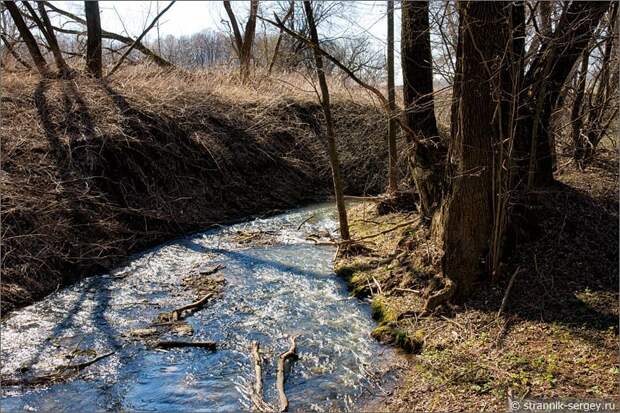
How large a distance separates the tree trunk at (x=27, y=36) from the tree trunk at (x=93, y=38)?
105cm

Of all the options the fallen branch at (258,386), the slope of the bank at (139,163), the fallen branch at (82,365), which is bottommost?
the fallen branch at (258,386)

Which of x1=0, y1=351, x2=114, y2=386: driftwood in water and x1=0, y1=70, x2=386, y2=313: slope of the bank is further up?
x1=0, y1=70, x2=386, y2=313: slope of the bank

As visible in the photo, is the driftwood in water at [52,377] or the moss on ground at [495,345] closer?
the moss on ground at [495,345]

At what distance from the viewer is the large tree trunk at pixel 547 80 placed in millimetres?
5891

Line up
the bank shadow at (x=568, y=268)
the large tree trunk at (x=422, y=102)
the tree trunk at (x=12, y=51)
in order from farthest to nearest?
1. the tree trunk at (x=12, y=51)
2. the large tree trunk at (x=422, y=102)
3. the bank shadow at (x=568, y=268)

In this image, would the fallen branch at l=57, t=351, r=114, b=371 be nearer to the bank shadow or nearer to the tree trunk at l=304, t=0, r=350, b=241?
the bank shadow

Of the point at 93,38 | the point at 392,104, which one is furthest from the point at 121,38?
the point at 392,104

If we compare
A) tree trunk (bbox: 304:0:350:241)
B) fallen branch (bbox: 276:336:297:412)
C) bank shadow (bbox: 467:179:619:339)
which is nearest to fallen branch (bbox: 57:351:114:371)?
fallen branch (bbox: 276:336:297:412)

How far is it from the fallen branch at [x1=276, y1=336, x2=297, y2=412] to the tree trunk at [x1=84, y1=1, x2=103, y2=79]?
10195 mm

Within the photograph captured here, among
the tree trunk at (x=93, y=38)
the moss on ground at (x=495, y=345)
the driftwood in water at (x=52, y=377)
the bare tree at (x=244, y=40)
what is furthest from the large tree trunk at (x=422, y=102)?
the bare tree at (x=244, y=40)

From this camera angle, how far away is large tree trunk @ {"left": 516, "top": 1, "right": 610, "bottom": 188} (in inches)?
232

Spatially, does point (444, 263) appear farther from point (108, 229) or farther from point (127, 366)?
point (108, 229)

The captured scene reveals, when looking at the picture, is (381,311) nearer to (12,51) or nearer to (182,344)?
(182,344)

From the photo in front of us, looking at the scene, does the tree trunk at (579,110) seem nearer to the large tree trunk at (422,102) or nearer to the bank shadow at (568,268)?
the bank shadow at (568,268)
